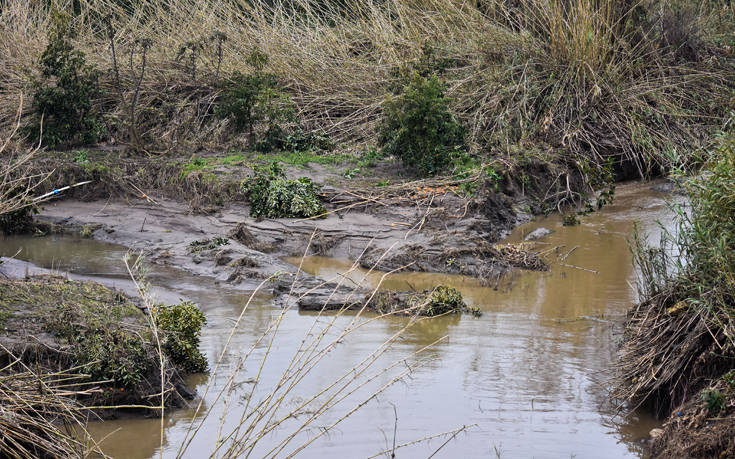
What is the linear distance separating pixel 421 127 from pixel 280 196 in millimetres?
2094

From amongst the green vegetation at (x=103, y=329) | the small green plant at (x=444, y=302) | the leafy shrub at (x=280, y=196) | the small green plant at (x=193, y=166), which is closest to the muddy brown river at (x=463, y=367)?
the small green plant at (x=444, y=302)

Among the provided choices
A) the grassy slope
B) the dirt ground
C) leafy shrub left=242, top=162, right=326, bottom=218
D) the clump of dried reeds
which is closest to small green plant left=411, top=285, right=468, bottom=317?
the dirt ground

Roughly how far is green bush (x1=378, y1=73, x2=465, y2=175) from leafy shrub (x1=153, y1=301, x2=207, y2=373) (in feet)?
17.5

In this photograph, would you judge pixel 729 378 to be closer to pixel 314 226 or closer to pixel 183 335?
pixel 183 335

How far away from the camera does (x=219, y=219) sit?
948cm

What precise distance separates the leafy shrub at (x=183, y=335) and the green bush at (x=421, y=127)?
5326 millimetres

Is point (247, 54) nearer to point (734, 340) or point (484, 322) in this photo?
point (484, 322)

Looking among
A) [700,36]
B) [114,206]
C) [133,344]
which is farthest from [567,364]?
[700,36]

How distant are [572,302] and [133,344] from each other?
12.8 feet

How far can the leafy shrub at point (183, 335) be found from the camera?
516 cm

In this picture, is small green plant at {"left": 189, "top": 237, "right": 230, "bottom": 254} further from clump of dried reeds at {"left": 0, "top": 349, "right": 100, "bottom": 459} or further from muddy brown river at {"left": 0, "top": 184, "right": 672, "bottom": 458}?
clump of dried reeds at {"left": 0, "top": 349, "right": 100, "bottom": 459}

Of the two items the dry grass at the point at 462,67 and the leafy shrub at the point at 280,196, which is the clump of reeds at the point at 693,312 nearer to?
the leafy shrub at the point at 280,196

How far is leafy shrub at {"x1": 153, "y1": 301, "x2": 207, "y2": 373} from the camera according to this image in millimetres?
5156

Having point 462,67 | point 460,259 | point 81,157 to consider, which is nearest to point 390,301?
point 460,259
